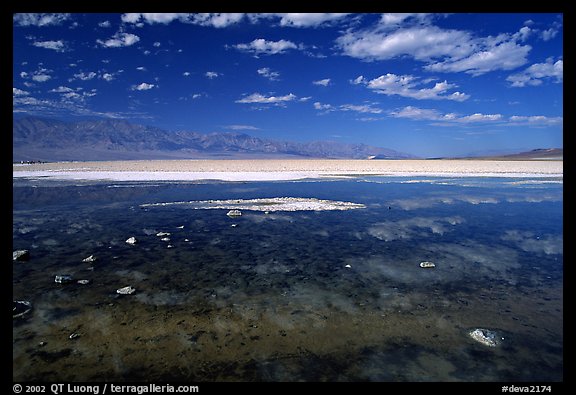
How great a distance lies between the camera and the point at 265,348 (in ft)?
13.4

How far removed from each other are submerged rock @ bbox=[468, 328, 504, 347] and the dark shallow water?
0.23 ft

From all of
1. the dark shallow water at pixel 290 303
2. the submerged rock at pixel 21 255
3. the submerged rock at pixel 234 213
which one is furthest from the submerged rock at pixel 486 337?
the submerged rock at pixel 234 213

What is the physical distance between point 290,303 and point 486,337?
265 centimetres

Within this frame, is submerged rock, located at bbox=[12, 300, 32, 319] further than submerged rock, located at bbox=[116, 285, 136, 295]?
No

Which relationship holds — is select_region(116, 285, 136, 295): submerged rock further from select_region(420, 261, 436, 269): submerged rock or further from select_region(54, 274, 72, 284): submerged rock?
select_region(420, 261, 436, 269): submerged rock

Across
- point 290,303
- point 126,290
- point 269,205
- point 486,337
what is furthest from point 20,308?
point 269,205

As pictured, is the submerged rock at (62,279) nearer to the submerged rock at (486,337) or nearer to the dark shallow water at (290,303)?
the dark shallow water at (290,303)

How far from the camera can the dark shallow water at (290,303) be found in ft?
12.3

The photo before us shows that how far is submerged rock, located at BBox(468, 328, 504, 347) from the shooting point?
4219 mm

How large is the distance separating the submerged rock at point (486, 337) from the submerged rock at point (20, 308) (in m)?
6.09

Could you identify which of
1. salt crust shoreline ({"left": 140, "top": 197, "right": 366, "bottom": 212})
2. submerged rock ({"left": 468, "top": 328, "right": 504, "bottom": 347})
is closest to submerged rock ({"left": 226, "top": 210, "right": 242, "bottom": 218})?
salt crust shoreline ({"left": 140, "top": 197, "right": 366, "bottom": 212})

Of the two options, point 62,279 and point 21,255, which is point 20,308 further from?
point 21,255

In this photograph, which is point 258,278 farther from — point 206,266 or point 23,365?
point 23,365

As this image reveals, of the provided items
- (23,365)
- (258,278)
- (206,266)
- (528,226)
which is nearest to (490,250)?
(528,226)
